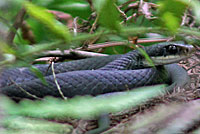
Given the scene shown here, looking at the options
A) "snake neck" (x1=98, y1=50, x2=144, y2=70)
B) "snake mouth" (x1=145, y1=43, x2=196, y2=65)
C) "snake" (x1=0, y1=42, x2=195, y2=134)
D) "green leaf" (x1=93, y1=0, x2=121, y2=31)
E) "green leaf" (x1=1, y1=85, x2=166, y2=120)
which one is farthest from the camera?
"snake neck" (x1=98, y1=50, x2=144, y2=70)

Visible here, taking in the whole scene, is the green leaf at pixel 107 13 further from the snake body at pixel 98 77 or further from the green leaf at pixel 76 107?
the snake body at pixel 98 77

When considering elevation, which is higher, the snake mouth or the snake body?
the snake mouth

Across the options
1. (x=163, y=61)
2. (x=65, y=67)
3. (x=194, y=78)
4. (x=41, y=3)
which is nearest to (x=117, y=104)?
(x=41, y=3)

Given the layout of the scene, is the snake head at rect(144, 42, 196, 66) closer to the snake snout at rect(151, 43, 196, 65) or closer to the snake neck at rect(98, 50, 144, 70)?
the snake snout at rect(151, 43, 196, 65)

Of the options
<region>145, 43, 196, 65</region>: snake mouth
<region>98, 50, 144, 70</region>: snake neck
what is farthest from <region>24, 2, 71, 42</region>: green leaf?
<region>98, 50, 144, 70</region>: snake neck

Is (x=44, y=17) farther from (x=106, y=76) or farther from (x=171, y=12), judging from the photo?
(x=106, y=76)

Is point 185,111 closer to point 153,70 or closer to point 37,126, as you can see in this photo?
point 37,126
